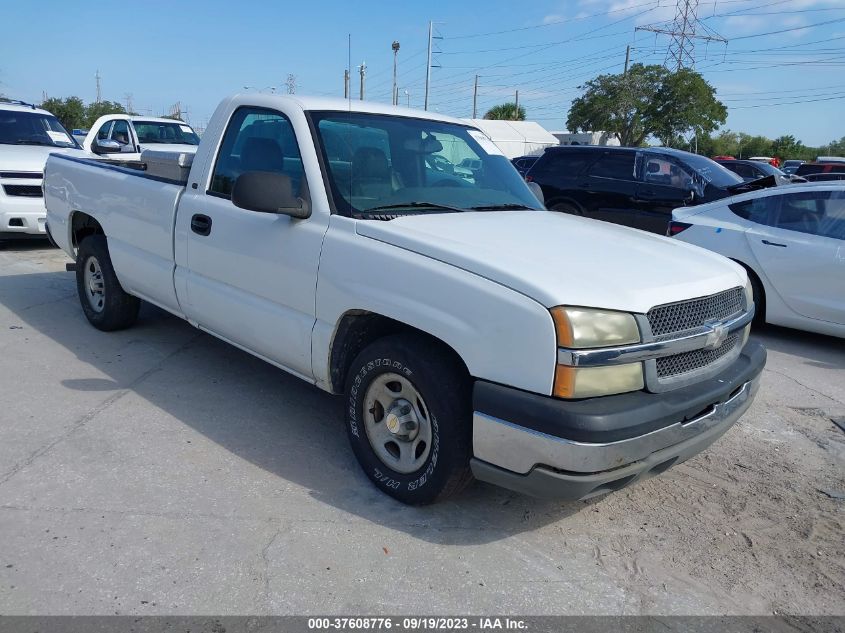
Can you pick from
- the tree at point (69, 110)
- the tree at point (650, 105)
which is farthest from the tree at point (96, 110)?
the tree at point (650, 105)

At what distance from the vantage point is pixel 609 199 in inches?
427

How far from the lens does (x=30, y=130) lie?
1076cm

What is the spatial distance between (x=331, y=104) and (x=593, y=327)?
7.26ft

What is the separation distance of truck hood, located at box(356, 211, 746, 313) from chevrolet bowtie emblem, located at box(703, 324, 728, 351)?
167 millimetres

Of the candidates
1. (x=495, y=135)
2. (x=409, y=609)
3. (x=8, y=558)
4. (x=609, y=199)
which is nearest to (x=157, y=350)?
(x=8, y=558)

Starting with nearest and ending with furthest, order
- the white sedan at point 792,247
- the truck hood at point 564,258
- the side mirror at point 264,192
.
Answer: the truck hood at point 564,258
the side mirror at point 264,192
the white sedan at point 792,247

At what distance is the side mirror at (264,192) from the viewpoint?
3445 mm

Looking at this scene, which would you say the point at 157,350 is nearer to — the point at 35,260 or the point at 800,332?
the point at 35,260

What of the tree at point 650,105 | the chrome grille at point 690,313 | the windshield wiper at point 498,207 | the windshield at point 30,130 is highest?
the tree at point 650,105

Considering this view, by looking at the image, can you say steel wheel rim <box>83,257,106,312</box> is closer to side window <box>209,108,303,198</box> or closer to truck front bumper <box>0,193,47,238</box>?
side window <box>209,108,303,198</box>

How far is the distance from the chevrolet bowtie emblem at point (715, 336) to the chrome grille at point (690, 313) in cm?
5

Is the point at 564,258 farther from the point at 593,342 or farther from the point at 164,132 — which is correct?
the point at 164,132

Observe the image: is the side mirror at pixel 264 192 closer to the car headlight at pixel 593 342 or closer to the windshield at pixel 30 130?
the car headlight at pixel 593 342

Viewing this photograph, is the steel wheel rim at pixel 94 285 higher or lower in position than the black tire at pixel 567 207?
lower
